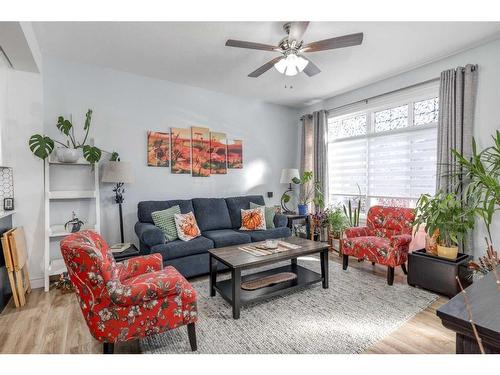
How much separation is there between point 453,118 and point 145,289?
11.9 ft

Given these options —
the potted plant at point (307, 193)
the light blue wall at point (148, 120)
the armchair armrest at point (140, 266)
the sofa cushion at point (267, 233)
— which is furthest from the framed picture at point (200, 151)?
the armchair armrest at point (140, 266)

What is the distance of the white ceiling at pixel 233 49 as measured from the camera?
253 cm

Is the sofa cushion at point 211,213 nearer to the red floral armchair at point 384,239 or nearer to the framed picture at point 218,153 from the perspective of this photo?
the framed picture at point 218,153

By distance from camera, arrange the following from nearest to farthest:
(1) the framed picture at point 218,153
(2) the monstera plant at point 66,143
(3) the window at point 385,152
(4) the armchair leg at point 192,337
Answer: (4) the armchair leg at point 192,337
(2) the monstera plant at point 66,143
(3) the window at point 385,152
(1) the framed picture at point 218,153

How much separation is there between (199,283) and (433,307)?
233cm

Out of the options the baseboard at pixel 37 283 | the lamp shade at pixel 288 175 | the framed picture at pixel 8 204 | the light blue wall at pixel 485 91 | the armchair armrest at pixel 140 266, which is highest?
the light blue wall at pixel 485 91

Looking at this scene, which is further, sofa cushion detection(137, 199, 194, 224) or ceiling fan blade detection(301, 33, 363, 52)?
sofa cushion detection(137, 199, 194, 224)

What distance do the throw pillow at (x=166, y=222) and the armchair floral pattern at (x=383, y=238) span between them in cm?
214

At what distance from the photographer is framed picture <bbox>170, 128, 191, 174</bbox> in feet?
13.0

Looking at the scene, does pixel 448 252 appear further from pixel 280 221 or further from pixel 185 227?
pixel 185 227

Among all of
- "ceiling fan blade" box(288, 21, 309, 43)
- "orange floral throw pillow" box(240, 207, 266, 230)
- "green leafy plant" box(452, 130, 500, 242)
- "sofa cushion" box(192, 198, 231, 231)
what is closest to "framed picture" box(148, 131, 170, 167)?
"sofa cushion" box(192, 198, 231, 231)

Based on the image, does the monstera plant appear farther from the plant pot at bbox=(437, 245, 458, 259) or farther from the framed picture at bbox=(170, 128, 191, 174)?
the plant pot at bbox=(437, 245, 458, 259)

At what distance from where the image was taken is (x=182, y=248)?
119 inches

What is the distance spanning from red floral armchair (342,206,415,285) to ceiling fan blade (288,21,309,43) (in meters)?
2.32
